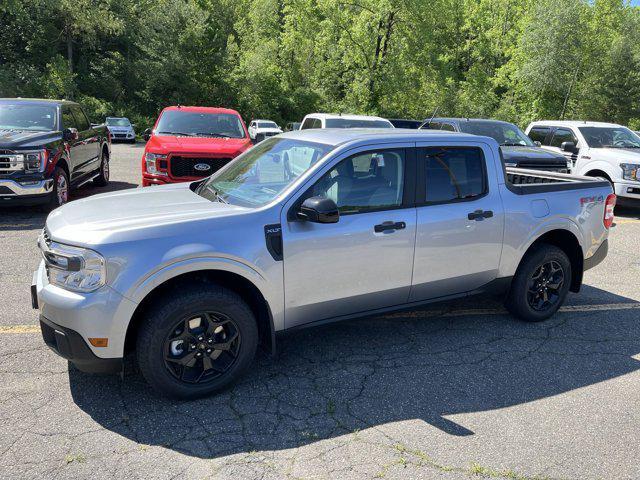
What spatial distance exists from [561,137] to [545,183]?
801 cm

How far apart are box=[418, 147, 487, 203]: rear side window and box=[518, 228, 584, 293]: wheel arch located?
968mm

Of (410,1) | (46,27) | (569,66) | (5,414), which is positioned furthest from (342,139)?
(46,27)

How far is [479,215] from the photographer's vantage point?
14.9 ft

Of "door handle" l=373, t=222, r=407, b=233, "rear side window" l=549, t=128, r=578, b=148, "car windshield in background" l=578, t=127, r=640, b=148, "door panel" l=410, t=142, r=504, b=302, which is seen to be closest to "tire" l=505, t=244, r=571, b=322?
"door panel" l=410, t=142, r=504, b=302

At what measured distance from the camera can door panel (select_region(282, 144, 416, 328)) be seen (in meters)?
3.78

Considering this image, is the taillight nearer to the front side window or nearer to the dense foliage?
the front side window

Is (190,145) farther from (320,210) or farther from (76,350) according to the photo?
(76,350)

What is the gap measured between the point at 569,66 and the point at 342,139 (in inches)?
1352

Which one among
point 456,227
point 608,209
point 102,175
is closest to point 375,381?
point 456,227

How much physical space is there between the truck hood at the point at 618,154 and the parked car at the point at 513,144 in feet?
1.95

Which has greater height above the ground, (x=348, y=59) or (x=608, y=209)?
(x=348, y=59)

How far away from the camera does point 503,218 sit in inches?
184

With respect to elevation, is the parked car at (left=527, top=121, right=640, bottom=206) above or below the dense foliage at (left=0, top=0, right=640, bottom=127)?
below

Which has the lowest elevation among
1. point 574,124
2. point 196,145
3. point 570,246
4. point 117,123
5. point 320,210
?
point 117,123
